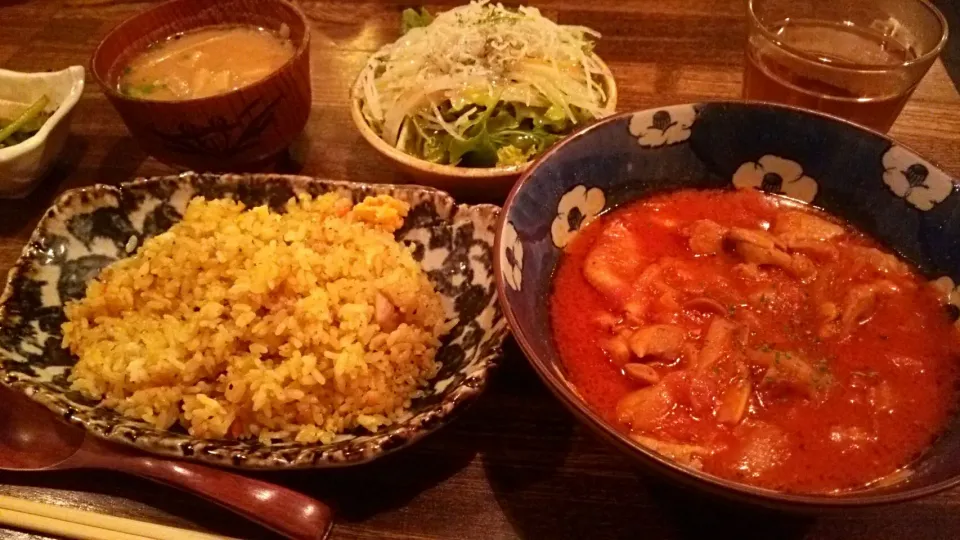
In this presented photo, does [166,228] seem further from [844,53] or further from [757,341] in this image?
[844,53]

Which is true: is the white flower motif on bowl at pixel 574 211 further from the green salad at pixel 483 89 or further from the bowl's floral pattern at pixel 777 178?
the green salad at pixel 483 89

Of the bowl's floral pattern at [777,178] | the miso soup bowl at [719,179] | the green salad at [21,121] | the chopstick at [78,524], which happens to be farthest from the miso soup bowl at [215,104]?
the bowl's floral pattern at [777,178]

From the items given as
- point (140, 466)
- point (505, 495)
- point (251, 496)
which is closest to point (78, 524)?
point (140, 466)

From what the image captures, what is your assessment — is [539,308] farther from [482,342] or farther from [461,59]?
[461,59]

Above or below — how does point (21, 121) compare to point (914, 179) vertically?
below

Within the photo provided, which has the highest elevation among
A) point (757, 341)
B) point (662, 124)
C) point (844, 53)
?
point (662, 124)

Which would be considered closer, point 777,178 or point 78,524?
point 78,524

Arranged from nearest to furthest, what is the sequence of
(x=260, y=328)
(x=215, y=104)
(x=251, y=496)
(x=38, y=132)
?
(x=251, y=496)
(x=260, y=328)
(x=215, y=104)
(x=38, y=132)
